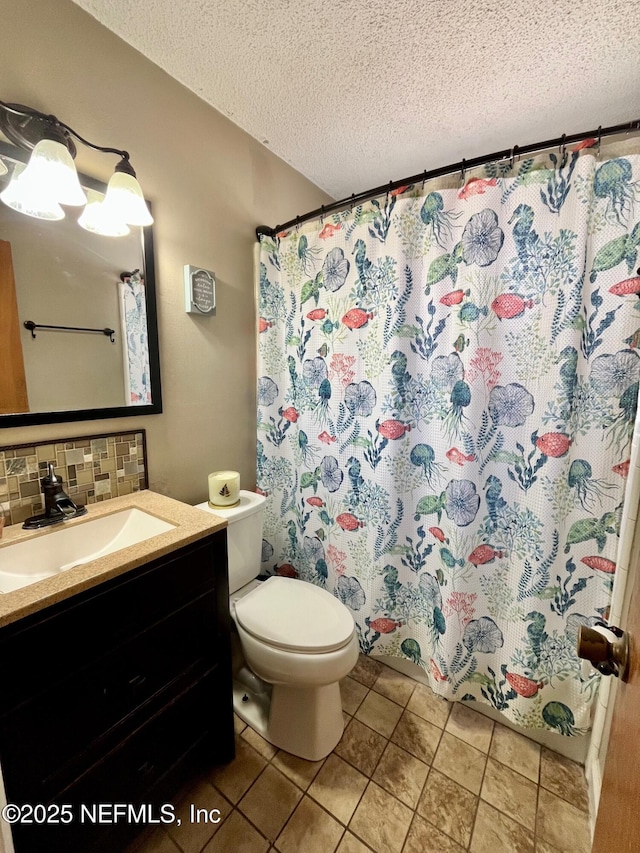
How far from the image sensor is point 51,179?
0.89 meters

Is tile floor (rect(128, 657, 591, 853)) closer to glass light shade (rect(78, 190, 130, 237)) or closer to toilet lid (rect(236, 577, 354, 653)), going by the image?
toilet lid (rect(236, 577, 354, 653))

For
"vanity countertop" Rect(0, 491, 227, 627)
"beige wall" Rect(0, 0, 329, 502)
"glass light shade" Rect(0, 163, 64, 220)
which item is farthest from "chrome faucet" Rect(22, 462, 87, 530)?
"glass light shade" Rect(0, 163, 64, 220)


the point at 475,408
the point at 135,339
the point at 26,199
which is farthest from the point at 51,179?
the point at 475,408

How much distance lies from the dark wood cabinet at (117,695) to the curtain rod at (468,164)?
133 cm

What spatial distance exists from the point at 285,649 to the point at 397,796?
1.94 ft

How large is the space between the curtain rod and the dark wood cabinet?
133 centimetres

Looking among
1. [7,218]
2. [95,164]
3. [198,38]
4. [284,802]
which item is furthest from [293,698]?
[198,38]

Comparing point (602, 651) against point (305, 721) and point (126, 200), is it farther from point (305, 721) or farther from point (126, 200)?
point (126, 200)

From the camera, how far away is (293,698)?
49.6 inches

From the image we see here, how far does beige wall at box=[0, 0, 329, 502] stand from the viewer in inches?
40.6

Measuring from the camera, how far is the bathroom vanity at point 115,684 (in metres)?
0.71

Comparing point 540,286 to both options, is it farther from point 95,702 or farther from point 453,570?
point 95,702

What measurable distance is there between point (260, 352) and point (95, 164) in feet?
2.86

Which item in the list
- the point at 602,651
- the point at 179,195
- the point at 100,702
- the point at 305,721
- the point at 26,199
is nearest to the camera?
the point at 602,651
